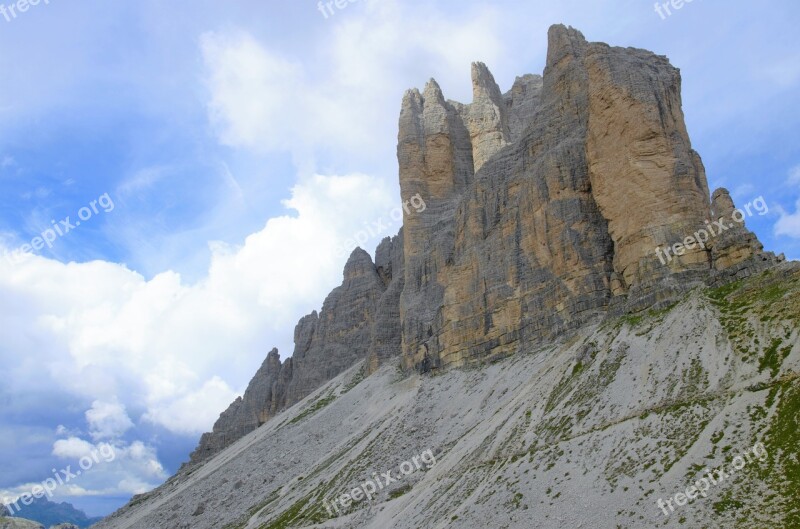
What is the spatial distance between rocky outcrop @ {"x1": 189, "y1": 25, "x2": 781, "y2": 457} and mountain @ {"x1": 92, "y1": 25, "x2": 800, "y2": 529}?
24cm

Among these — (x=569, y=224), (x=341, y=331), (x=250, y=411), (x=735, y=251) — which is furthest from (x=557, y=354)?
(x=250, y=411)

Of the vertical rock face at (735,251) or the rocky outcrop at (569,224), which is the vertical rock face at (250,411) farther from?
the vertical rock face at (735,251)

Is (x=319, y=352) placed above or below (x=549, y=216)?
above

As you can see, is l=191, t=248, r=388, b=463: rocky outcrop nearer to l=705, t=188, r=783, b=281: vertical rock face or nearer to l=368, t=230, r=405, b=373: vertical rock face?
l=368, t=230, r=405, b=373: vertical rock face

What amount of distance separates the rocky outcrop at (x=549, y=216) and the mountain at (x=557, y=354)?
9.3 inches

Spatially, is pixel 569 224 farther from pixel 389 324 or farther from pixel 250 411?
pixel 250 411

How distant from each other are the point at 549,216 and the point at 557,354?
17518mm

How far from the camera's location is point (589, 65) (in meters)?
62.9

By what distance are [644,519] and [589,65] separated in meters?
46.7

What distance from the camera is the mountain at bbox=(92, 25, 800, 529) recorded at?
31.3 meters

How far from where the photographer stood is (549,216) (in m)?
68.8

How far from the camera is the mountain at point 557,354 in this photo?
31.3 metres

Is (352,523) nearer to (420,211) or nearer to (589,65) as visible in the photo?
(589,65)

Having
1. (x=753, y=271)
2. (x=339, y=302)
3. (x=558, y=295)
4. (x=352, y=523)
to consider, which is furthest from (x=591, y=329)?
(x=339, y=302)
